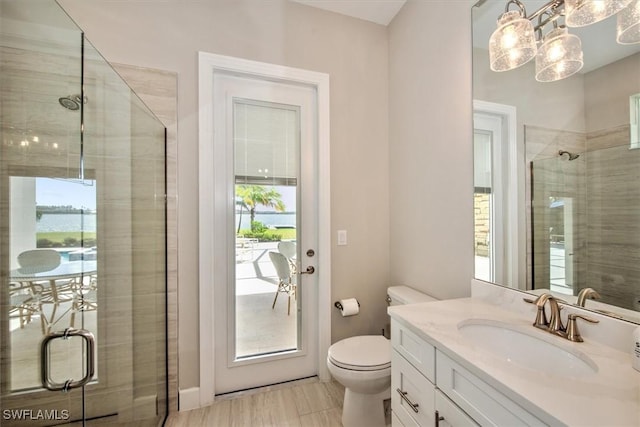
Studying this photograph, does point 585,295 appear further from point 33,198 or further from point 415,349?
point 33,198

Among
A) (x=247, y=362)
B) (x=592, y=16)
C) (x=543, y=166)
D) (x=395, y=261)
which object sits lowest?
(x=247, y=362)

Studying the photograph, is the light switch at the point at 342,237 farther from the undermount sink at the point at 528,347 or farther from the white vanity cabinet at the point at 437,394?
the undermount sink at the point at 528,347

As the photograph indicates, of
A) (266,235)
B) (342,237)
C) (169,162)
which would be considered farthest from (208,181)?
(342,237)

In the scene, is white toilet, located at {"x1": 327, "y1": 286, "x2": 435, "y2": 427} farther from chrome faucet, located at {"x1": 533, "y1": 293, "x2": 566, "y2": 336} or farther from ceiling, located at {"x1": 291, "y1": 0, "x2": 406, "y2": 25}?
ceiling, located at {"x1": 291, "y1": 0, "x2": 406, "y2": 25}

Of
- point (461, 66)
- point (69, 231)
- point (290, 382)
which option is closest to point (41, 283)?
point (69, 231)

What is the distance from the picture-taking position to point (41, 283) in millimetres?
947

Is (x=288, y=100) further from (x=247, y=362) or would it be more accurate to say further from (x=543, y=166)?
(x=247, y=362)

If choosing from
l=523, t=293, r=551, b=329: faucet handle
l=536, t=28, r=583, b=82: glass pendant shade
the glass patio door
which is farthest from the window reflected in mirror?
l=536, t=28, r=583, b=82: glass pendant shade

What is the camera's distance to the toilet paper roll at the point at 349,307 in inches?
75.8

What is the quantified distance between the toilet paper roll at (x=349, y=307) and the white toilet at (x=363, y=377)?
0.31 meters

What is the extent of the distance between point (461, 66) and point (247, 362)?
7.24ft

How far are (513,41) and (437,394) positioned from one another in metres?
1.36

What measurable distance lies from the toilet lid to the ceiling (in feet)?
7.41

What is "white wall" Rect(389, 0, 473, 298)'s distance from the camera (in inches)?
56.6
